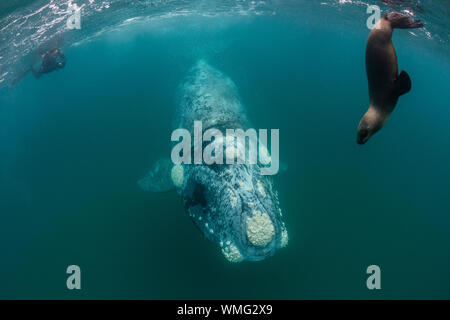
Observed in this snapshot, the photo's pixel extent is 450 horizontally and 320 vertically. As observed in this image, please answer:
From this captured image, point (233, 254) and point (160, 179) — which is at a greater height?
point (160, 179)

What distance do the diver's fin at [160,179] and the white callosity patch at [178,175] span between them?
3.20ft

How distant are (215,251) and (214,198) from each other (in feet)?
13.8

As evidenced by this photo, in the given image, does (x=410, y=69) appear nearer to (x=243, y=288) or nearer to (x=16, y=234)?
(x=243, y=288)

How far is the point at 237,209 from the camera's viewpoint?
21.1ft

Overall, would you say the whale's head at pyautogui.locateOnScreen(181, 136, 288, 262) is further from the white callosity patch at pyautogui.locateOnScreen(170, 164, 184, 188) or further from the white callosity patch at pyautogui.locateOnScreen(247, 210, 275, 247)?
the white callosity patch at pyautogui.locateOnScreen(170, 164, 184, 188)

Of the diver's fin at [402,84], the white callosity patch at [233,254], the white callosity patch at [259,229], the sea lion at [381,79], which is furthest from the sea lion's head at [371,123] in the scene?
the white callosity patch at [233,254]

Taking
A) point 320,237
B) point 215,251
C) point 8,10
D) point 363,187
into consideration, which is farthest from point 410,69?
point 8,10

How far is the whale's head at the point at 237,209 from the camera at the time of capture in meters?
6.16

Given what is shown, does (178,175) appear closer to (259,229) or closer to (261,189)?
(261,189)

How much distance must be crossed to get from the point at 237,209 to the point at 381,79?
180 inches

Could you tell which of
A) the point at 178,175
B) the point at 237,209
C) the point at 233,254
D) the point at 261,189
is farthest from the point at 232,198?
the point at 178,175

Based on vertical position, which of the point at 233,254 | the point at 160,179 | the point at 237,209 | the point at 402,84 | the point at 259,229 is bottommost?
the point at 233,254

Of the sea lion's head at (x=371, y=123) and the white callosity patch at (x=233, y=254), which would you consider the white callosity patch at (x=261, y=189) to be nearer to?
the white callosity patch at (x=233, y=254)

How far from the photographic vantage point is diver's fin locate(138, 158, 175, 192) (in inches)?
400
